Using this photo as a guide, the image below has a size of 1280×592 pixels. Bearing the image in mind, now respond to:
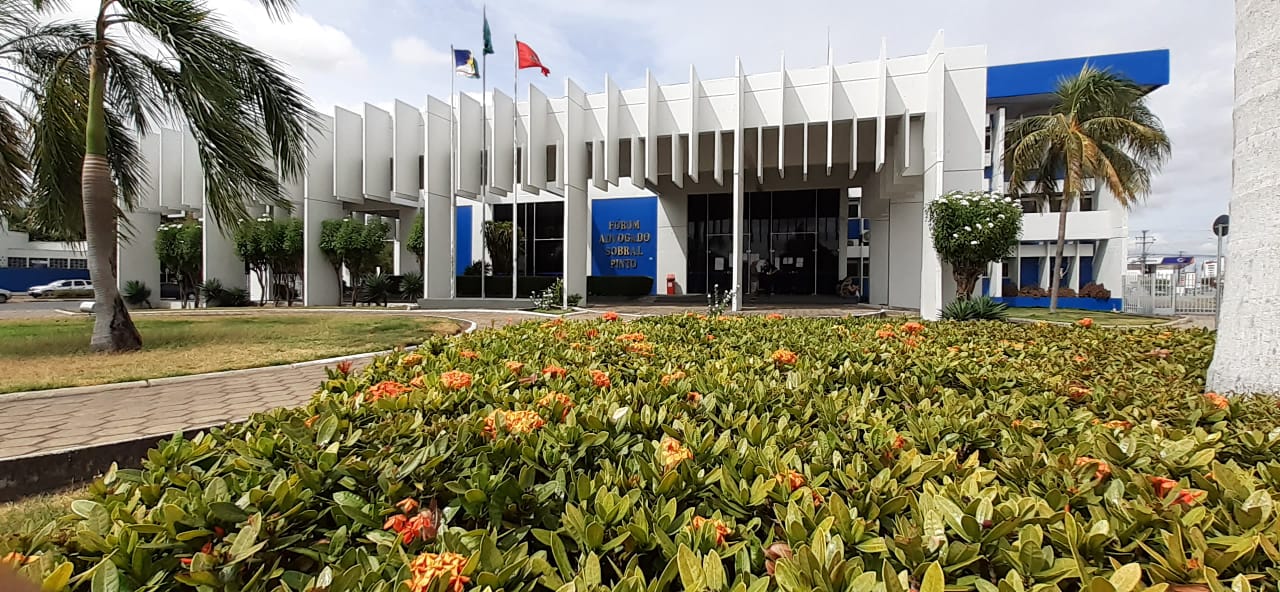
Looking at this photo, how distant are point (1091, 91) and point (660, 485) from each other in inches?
807

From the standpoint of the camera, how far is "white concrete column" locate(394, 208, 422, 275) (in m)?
26.3

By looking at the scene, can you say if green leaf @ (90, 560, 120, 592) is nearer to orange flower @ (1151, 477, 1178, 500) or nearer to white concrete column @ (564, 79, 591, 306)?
orange flower @ (1151, 477, 1178, 500)

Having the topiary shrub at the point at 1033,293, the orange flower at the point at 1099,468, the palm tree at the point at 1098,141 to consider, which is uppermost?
the palm tree at the point at 1098,141

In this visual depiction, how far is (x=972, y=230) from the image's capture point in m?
13.4

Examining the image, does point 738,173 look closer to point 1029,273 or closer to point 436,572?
point 436,572

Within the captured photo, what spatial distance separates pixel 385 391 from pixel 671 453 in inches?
48.1

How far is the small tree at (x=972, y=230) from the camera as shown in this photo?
43.8 ft

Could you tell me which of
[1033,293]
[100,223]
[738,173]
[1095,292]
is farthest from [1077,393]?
[1095,292]

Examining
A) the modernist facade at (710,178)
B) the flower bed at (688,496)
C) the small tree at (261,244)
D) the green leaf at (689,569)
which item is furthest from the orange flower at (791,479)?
the small tree at (261,244)

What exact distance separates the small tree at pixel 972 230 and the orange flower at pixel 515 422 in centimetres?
1374

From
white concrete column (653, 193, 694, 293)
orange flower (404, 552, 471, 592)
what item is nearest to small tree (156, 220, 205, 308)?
white concrete column (653, 193, 694, 293)

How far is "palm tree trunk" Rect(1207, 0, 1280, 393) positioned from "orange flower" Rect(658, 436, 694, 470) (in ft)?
8.66

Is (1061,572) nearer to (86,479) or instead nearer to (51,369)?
(86,479)

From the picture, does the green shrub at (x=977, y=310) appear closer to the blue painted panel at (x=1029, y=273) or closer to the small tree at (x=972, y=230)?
the small tree at (x=972, y=230)
